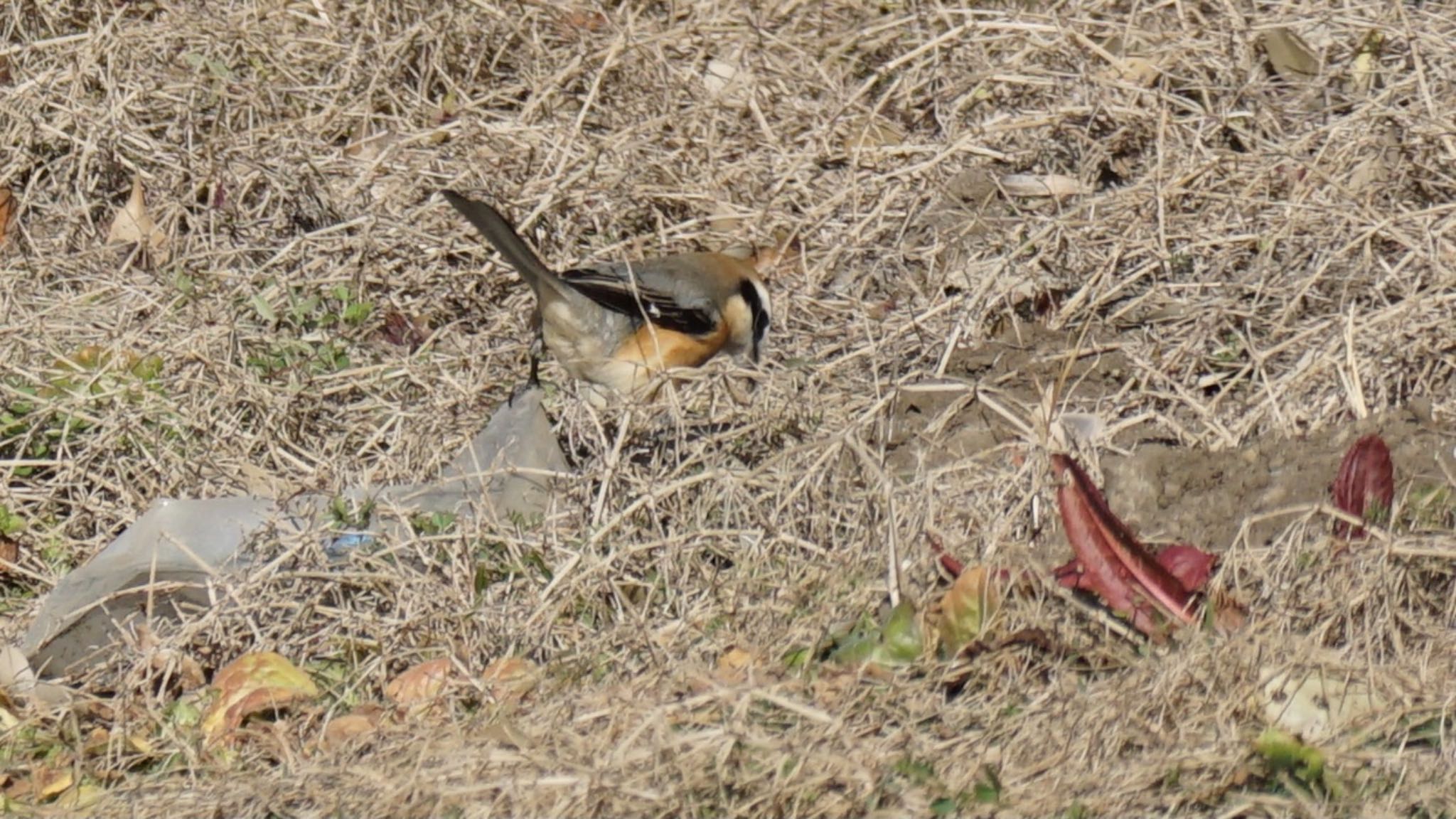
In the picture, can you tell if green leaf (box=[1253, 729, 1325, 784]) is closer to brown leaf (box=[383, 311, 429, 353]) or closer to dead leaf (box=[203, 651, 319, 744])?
dead leaf (box=[203, 651, 319, 744])

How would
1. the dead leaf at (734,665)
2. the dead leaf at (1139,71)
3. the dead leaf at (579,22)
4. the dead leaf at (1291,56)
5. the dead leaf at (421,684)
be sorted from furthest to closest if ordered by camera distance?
the dead leaf at (579,22)
the dead leaf at (1139,71)
the dead leaf at (1291,56)
the dead leaf at (421,684)
the dead leaf at (734,665)

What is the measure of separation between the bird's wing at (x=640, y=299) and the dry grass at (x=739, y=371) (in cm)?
27

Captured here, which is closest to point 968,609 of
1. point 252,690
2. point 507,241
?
point 252,690

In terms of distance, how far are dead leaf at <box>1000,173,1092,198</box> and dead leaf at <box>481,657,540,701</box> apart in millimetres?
2459

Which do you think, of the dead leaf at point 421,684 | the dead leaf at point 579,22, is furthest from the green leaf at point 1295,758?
the dead leaf at point 579,22

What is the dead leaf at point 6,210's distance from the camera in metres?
5.57

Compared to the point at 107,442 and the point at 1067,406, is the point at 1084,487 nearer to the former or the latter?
the point at 1067,406

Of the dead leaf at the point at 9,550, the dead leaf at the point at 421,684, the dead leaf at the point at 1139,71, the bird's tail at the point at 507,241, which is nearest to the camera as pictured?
the dead leaf at the point at 421,684

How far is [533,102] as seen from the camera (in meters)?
5.78

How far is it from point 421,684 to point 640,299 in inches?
67.8

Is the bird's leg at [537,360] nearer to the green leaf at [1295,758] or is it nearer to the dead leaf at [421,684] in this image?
the dead leaf at [421,684]

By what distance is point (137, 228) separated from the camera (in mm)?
5484

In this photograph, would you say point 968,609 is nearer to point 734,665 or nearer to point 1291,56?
point 734,665

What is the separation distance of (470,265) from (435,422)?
0.94 metres
